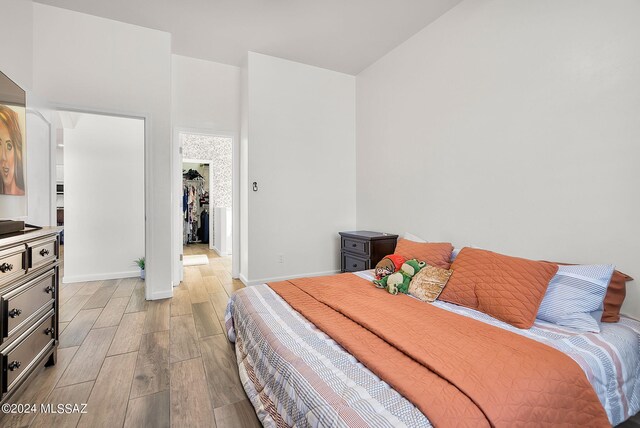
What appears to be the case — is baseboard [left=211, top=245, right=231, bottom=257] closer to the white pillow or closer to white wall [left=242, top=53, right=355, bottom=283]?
white wall [left=242, top=53, right=355, bottom=283]

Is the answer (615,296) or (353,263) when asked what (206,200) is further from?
(615,296)

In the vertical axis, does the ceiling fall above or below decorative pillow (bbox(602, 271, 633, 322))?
above

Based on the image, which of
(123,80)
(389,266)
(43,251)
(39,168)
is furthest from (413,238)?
(39,168)

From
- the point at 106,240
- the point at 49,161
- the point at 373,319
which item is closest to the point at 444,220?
the point at 373,319

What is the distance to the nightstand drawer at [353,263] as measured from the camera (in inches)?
141

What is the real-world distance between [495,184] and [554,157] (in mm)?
457

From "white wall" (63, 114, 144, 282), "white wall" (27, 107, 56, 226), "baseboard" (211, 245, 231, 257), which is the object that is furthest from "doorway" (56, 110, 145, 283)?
"baseboard" (211, 245, 231, 257)

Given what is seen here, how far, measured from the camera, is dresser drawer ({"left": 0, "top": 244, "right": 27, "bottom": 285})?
4.64 ft

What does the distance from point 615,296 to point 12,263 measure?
130 inches

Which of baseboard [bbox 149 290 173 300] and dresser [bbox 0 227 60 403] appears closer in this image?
dresser [bbox 0 227 60 403]

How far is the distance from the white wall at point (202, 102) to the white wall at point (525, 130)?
2218 millimetres

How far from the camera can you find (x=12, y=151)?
192 centimetres

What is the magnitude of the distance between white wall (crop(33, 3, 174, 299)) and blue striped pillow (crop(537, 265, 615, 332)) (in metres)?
3.53

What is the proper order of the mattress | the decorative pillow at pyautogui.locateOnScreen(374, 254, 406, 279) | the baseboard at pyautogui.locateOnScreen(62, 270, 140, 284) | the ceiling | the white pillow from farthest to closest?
the baseboard at pyautogui.locateOnScreen(62, 270, 140, 284), the white pillow, the ceiling, the decorative pillow at pyautogui.locateOnScreen(374, 254, 406, 279), the mattress
